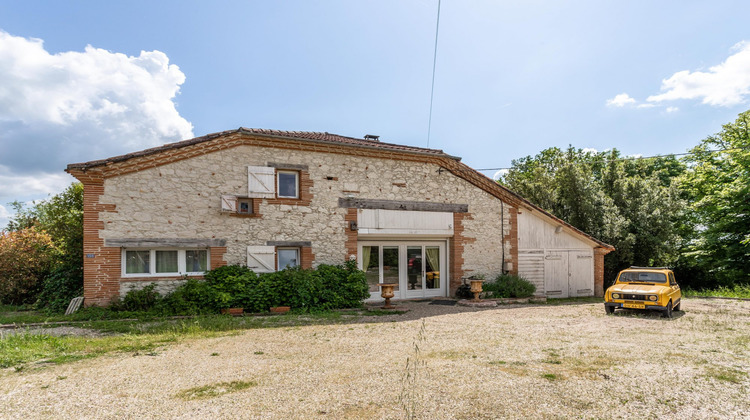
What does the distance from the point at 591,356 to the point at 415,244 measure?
8.73 metres

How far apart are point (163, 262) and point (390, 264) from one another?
7.10 meters

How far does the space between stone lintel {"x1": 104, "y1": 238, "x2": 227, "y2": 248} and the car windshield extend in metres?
11.6

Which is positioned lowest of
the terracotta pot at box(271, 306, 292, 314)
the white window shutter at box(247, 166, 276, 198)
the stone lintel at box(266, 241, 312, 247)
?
the terracotta pot at box(271, 306, 292, 314)

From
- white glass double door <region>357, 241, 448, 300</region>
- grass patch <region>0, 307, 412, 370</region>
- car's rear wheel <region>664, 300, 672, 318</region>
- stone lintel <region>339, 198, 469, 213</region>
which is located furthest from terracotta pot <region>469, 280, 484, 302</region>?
car's rear wheel <region>664, 300, 672, 318</region>

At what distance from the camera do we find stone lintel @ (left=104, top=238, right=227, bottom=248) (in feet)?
36.4

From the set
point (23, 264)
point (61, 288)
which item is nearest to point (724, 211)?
point (61, 288)

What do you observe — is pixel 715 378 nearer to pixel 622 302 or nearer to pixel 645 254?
pixel 622 302

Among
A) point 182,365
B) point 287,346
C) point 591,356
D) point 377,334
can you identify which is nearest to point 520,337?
point 591,356

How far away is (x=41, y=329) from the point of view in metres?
8.73

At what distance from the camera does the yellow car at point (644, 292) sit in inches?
425

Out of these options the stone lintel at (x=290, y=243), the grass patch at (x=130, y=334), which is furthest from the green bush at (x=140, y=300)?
the stone lintel at (x=290, y=243)

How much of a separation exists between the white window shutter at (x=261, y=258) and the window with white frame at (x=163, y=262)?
119 centimetres

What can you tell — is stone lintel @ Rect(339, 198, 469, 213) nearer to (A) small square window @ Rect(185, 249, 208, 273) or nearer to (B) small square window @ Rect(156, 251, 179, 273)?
(A) small square window @ Rect(185, 249, 208, 273)

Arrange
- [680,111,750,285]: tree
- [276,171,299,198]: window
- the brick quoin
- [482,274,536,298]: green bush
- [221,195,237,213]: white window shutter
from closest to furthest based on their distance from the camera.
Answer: [221,195,237,213]: white window shutter → [276,171,299,198]: window → [482,274,536,298]: green bush → the brick quoin → [680,111,750,285]: tree
